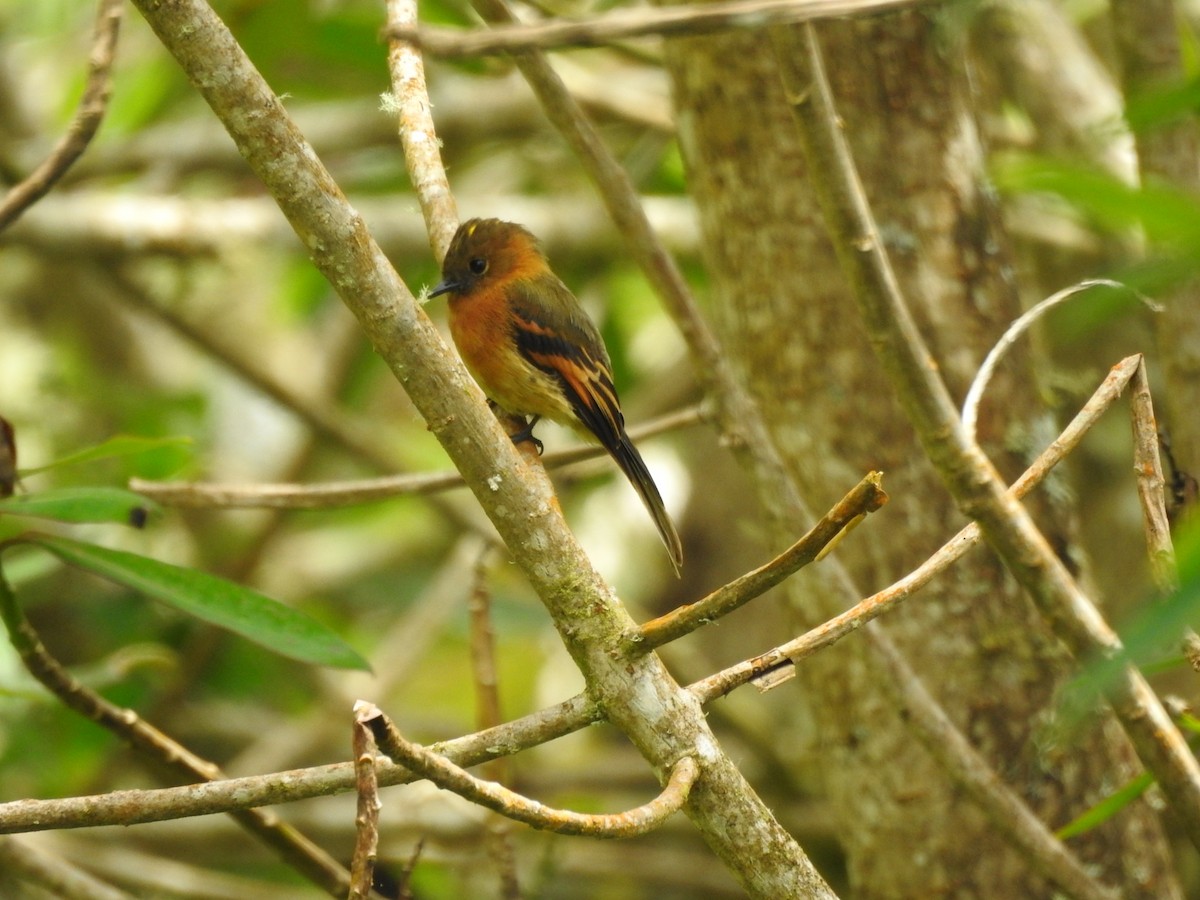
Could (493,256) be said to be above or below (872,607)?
above

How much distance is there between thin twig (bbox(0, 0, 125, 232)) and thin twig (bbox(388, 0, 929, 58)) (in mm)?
1681

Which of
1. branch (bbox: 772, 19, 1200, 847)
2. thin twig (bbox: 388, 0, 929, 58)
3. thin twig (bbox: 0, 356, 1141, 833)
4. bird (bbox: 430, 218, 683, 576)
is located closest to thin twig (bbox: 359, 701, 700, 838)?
thin twig (bbox: 0, 356, 1141, 833)

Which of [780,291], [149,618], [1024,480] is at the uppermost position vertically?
[149,618]

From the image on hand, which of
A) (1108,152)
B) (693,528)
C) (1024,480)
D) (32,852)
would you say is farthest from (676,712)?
(693,528)

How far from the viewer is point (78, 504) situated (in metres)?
2.55

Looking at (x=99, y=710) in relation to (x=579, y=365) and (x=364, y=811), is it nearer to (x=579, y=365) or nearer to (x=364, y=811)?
(x=364, y=811)

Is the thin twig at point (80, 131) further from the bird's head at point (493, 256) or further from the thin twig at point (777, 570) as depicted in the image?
the thin twig at point (777, 570)

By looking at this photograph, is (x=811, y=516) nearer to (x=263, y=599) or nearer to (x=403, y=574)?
(x=263, y=599)

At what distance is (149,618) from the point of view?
16.8ft

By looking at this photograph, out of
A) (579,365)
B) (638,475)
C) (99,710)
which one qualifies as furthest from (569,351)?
(99,710)

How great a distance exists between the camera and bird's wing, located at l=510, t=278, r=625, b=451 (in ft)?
12.2

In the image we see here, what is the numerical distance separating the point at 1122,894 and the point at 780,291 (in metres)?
1.58

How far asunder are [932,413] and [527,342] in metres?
2.28

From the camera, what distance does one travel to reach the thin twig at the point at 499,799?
154cm
